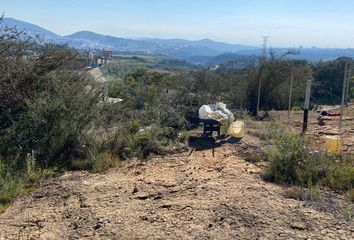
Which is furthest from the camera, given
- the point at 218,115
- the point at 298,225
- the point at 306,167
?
the point at 218,115

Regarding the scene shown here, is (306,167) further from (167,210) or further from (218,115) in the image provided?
(218,115)

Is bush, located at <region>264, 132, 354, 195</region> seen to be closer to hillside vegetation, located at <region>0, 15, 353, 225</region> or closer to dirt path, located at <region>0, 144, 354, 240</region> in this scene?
hillside vegetation, located at <region>0, 15, 353, 225</region>

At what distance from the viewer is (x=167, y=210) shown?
4.20 metres

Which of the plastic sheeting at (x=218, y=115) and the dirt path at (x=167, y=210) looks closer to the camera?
the dirt path at (x=167, y=210)

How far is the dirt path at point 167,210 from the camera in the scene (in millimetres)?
3738

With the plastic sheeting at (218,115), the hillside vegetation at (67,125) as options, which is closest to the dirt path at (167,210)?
the hillside vegetation at (67,125)

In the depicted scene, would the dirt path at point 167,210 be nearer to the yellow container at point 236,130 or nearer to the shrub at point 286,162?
the shrub at point 286,162

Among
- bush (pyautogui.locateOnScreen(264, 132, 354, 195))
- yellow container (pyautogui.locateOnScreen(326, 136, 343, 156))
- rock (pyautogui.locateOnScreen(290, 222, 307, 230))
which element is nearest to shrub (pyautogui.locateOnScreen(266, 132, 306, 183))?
bush (pyautogui.locateOnScreen(264, 132, 354, 195))

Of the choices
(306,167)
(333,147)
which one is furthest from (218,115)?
(306,167)

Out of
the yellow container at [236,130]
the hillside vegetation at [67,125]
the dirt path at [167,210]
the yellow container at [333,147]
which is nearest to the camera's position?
the dirt path at [167,210]

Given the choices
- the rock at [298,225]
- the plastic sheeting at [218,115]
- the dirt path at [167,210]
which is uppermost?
the plastic sheeting at [218,115]

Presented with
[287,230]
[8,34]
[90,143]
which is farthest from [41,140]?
[287,230]

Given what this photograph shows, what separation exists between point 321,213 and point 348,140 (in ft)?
11.3

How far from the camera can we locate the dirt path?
3.74 meters
